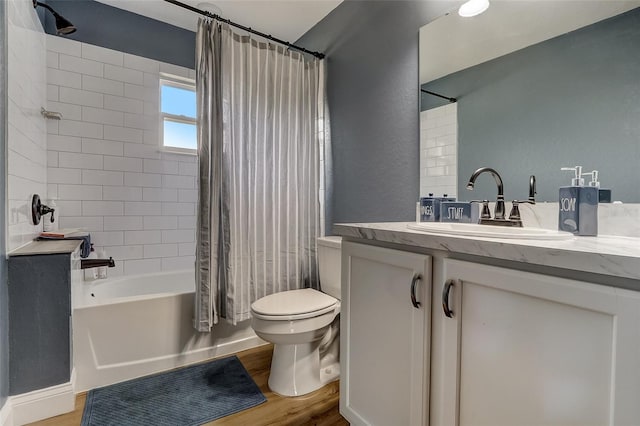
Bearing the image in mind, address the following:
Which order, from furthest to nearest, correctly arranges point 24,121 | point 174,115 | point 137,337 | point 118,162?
point 174,115, point 118,162, point 137,337, point 24,121

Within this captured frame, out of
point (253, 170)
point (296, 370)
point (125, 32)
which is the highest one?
point (125, 32)

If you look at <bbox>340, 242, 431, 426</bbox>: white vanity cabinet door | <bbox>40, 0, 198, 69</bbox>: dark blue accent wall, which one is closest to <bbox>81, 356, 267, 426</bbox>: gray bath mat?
<bbox>340, 242, 431, 426</bbox>: white vanity cabinet door

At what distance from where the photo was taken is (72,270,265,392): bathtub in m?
1.66

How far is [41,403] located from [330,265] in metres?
1.56

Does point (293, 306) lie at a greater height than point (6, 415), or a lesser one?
greater

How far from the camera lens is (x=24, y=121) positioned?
1663 mm

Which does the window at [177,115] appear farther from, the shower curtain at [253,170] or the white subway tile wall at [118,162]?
the shower curtain at [253,170]

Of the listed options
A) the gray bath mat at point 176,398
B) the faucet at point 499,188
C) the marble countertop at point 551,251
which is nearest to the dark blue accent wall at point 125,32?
the gray bath mat at point 176,398

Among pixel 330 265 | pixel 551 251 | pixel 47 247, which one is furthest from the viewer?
pixel 330 265

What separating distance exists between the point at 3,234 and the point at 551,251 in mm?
1986

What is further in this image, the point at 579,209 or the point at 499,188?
the point at 499,188

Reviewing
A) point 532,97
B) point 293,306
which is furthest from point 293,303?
point 532,97

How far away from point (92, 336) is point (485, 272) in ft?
6.48

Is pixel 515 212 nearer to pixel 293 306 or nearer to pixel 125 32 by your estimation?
pixel 293 306
